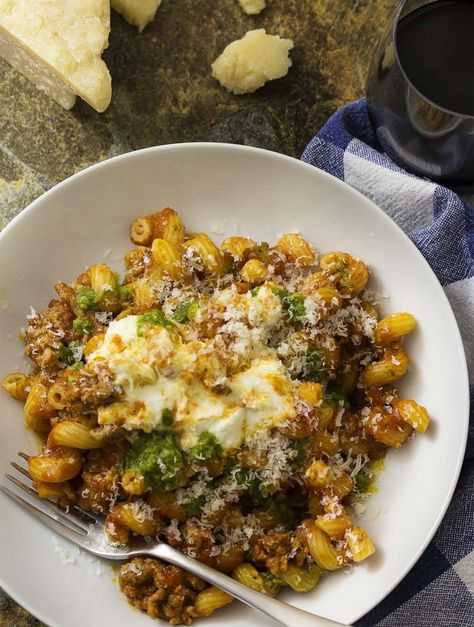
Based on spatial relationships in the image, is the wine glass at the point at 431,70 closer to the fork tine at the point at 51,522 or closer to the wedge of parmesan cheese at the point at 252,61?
the wedge of parmesan cheese at the point at 252,61

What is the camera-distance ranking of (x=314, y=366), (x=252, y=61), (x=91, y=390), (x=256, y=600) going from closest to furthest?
1. (x=91, y=390)
2. (x=256, y=600)
3. (x=314, y=366)
4. (x=252, y=61)

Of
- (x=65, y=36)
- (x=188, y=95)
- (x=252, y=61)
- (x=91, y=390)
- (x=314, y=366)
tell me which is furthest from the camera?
(x=188, y=95)

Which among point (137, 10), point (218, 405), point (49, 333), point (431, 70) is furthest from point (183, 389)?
point (137, 10)

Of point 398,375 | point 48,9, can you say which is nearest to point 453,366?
point 398,375

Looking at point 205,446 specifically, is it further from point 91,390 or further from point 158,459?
point 91,390

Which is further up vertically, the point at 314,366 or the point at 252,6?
the point at 252,6

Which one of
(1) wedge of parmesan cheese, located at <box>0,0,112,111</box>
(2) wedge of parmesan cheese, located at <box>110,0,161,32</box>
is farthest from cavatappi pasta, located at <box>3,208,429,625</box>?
(2) wedge of parmesan cheese, located at <box>110,0,161,32</box>

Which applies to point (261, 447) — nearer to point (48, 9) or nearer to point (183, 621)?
point (183, 621)

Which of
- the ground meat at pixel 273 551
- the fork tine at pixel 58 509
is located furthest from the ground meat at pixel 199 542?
the fork tine at pixel 58 509
